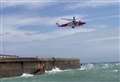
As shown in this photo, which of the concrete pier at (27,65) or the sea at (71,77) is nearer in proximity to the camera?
the sea at (71,77)

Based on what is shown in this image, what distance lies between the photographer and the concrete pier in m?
51.7

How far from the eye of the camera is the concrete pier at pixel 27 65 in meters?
51.7

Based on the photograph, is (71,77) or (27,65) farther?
(27,65)

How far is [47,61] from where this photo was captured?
235 ft

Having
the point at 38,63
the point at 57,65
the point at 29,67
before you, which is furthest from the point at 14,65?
the point at 57,65

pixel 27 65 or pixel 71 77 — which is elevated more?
pixel 27 65

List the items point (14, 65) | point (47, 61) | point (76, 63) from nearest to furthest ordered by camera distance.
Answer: point (14, 65)
point (47, 61)
point (76, 63)

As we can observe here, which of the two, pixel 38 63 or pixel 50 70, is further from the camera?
pixel 50 70

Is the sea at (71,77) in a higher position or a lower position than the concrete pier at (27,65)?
lower

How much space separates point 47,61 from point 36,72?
1068 centimetres

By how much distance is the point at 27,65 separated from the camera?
59531mm

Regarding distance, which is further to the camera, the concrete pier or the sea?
the concrete pier

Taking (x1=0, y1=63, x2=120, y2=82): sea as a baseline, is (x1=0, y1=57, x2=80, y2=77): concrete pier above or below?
above

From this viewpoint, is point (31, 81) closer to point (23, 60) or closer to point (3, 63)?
point (3, 63)
